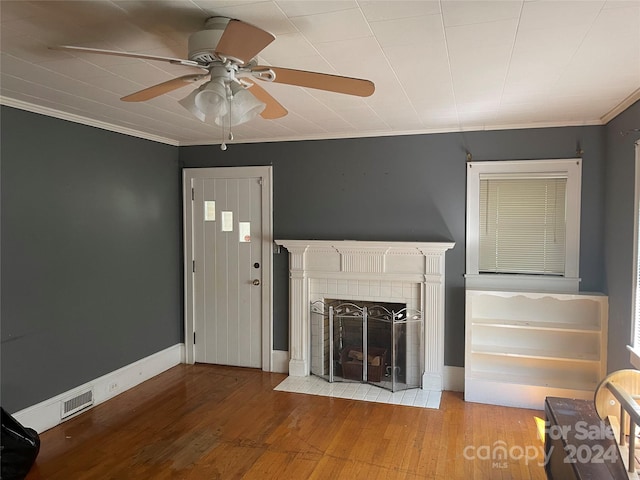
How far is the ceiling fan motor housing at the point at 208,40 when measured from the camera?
1.79m

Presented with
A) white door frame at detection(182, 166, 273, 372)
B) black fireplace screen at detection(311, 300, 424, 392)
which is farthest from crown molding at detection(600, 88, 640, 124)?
white door frame at detection(182, 166, 273, 372)

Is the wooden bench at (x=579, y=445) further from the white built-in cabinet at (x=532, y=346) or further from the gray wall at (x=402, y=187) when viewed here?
the gray wall at (x=402, y=187)

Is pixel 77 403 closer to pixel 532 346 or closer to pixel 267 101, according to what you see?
pixel 267 101

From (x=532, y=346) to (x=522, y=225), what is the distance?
1.07 m

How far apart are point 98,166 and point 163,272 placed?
1328 mm

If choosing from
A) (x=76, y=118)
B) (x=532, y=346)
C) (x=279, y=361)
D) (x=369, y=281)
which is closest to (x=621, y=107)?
(x=532, y=346)

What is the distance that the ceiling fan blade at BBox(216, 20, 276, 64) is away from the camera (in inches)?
58.3

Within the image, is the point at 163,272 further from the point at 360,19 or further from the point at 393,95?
the point at 360,19

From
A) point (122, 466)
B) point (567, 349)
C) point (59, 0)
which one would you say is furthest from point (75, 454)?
point (567, 349)

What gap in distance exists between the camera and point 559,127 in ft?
12.6

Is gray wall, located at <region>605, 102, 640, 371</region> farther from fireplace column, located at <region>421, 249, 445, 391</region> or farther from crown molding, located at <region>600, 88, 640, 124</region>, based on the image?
fireplace column, located at <region>421, 249, 445, 391</region>

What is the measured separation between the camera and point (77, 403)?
3678 mm

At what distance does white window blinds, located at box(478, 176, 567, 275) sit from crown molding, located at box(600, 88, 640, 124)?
1.80ft

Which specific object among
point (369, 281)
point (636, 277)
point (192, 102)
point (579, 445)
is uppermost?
point (192, 102)
